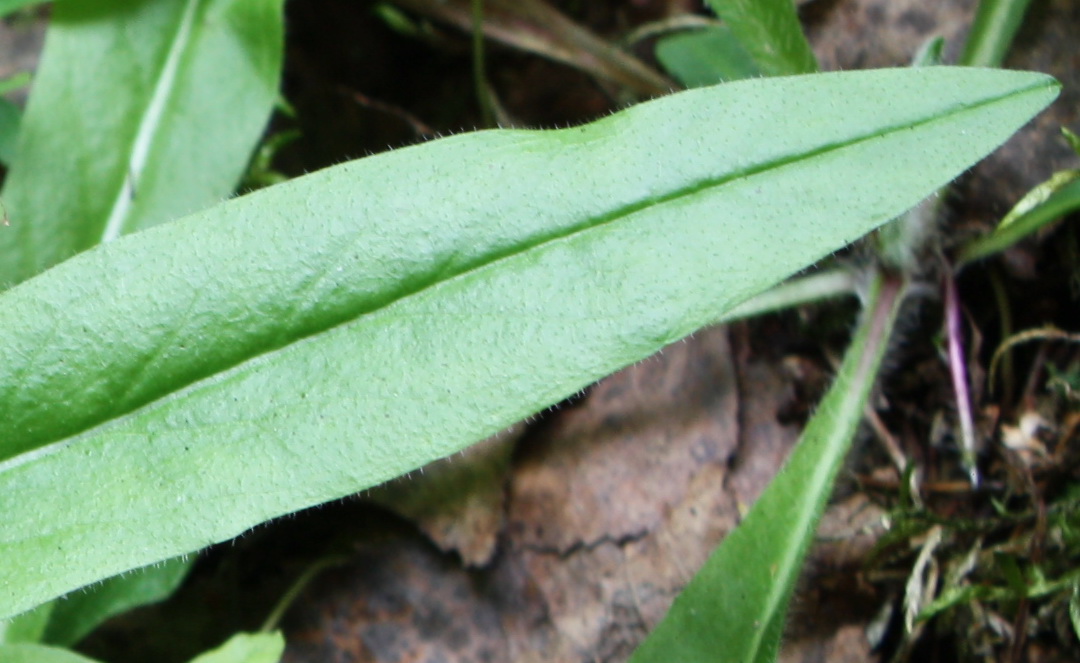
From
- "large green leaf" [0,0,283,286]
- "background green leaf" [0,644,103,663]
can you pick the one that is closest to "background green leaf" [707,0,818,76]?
"large green leaf" [0,0,283,286]

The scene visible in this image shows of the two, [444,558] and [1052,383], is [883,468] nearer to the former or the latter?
[1052,383]

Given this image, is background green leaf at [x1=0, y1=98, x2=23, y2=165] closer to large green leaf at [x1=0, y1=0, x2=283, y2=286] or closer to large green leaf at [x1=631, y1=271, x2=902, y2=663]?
large green leaf at [x1=0, y1=0, x2=283, y2=286]

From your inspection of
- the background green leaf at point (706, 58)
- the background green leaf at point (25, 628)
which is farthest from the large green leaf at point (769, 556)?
the background green leaf at point (25, 628)

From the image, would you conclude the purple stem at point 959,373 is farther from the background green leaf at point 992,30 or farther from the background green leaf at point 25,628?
the background green leaf at point 25,628

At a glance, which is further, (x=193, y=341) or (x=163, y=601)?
(x=163, y=601)

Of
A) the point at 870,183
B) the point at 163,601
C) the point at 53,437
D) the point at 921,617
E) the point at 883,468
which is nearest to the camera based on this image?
the point at 870,183

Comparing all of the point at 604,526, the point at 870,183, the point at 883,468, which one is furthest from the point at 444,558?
the point at 870,183
